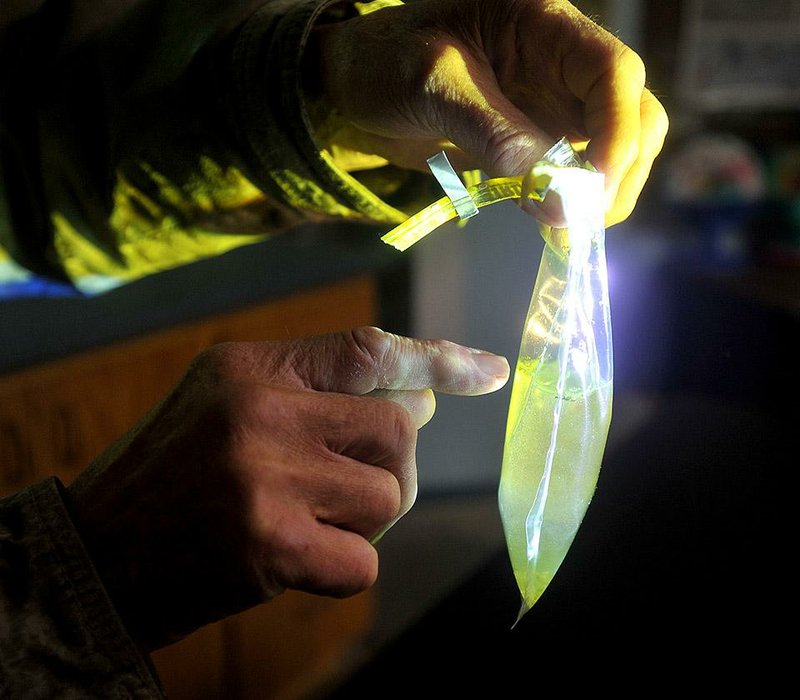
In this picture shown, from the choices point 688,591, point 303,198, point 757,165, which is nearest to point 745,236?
point 757,165

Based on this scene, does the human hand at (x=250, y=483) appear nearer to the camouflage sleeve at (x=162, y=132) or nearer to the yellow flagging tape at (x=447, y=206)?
the yellow flagging tape at (x=447, y=206)

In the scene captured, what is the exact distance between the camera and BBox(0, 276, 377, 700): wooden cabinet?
0.87 metres

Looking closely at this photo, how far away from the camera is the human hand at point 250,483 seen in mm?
360

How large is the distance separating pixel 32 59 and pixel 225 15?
0.16 m

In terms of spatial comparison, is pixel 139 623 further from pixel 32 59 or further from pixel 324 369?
pixel 32 59

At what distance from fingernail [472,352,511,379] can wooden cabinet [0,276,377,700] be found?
0.52 metres

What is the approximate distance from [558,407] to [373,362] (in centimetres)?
13

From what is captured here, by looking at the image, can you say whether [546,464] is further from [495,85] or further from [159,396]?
[159,396]

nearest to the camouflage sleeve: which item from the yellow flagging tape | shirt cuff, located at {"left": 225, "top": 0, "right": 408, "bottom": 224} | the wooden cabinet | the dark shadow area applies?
shirt cuff, located at {"left": 225, "top": 0, "right": 408, "bottom": 224}

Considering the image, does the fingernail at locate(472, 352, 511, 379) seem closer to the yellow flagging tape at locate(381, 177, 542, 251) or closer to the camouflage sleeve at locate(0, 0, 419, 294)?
the yellow flagging tape at locate(381, 177, 542, 251)

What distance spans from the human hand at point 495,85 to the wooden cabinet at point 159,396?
1.42ft

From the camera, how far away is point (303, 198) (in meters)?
0.61

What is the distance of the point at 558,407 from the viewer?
0.48 m

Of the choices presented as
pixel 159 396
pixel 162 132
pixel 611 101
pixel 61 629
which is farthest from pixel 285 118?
pixel 159 396
